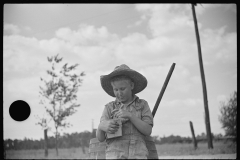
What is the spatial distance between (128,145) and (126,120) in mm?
225

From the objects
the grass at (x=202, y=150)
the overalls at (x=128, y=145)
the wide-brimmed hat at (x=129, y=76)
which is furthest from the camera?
the grass at (x=202, y=150)

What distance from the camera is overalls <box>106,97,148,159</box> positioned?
2316 millimetres

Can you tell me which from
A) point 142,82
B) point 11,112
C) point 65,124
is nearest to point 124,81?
point 142,82

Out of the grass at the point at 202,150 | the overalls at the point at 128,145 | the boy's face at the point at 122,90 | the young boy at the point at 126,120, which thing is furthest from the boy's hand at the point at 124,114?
the grass at the point at 202,150

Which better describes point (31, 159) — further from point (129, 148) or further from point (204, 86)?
point (129, 148)

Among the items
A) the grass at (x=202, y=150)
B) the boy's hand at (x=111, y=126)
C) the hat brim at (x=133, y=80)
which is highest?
the hat brim at (x=133, y=80)

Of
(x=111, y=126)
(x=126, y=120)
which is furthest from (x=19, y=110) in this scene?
(x=126, y=120)

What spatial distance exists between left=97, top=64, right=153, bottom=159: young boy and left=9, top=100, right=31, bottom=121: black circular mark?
744 mm

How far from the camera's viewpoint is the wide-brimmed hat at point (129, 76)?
2.69 metres

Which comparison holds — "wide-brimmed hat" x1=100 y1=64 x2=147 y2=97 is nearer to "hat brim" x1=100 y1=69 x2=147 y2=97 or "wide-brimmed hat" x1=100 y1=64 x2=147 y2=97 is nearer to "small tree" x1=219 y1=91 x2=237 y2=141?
"hat brim" x1=100 y1=69 x2=147 y2=97

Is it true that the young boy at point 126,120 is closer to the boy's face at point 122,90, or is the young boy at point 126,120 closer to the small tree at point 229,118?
the boy's face at point 122,90

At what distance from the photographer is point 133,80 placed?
2867 millimetres

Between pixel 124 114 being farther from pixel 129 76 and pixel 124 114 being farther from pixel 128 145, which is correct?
pixel 129 76

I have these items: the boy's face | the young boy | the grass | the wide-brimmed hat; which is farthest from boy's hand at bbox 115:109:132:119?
the grass
